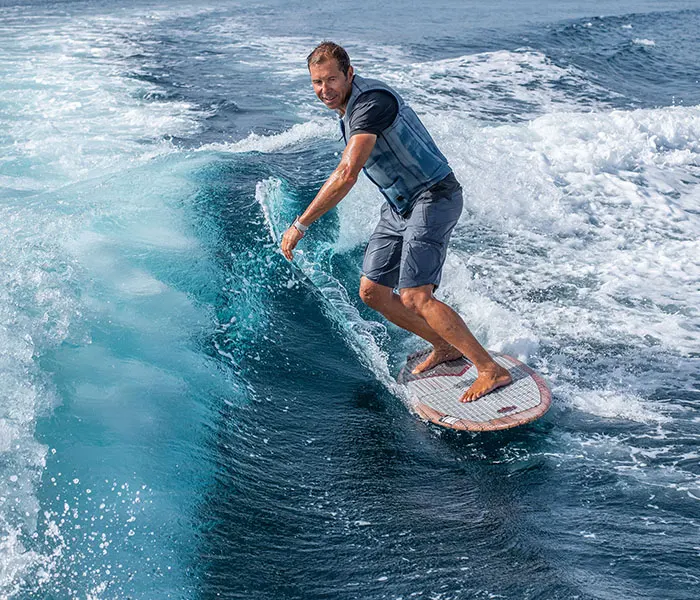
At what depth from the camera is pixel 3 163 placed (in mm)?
8828

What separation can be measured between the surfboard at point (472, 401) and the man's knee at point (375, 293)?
564mm

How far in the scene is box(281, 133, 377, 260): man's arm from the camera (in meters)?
3.94

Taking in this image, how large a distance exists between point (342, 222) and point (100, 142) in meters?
4.38

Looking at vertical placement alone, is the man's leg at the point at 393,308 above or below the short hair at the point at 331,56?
below

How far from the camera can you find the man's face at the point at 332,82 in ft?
12.8

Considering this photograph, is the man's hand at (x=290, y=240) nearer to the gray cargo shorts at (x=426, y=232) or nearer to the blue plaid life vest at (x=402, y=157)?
the blue plaid life vest at (x=402, y=157)

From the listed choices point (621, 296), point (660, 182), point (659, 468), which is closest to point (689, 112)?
point (660, 182)

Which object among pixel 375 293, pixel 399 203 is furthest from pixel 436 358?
pixel 399 203

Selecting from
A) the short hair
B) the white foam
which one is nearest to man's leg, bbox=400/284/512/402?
the short hair

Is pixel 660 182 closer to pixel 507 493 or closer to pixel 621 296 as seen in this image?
pixel 621 296

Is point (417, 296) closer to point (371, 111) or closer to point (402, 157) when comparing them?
point (402, 157)

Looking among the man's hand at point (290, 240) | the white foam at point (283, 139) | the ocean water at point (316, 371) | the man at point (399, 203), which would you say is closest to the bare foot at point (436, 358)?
the man at point (399, 203)

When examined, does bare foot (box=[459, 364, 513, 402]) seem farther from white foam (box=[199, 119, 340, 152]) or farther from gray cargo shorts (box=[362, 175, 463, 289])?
white foam (box=[199, 119, 340, 152])

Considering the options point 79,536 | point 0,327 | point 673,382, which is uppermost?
point 0,327
